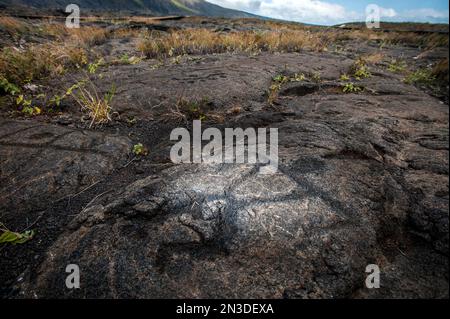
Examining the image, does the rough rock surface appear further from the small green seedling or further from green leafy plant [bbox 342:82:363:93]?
green leafy plant [bbox 342:82:363:93]

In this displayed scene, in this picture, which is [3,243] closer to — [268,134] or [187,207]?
[187,207]

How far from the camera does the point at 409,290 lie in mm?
1446

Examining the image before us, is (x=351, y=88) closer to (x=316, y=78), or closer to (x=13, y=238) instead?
(x=316, y=78)

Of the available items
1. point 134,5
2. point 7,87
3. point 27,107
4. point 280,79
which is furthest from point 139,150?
point 134,5

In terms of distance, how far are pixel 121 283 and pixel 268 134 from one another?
73.4 inches

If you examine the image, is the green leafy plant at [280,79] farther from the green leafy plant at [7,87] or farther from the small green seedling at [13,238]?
the small green seedling at [13,238]

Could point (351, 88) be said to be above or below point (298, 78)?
below

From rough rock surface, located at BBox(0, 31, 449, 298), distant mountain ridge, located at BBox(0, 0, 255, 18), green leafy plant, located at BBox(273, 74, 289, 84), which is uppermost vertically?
distant mountain ridge, located at BBox(0, 0, 255, 18)

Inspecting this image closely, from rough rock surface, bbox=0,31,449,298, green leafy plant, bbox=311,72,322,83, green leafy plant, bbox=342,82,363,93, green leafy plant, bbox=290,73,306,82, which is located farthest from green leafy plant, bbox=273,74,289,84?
rough rock surface, bbox=0,31,449,298

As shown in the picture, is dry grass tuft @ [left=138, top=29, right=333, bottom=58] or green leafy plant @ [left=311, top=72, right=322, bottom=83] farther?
dry grass tuft @ [left=138, top=29, right=333, bottom=58]

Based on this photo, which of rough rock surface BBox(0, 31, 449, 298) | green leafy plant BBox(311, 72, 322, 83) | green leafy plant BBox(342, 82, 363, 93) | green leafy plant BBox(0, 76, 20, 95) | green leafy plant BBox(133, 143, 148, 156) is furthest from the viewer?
green leafy plant BBox(311, 72, 322, 83)

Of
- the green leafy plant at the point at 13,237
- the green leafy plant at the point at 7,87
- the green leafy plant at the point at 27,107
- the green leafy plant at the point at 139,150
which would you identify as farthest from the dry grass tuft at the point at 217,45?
the green leafy plant at the point at 13,237

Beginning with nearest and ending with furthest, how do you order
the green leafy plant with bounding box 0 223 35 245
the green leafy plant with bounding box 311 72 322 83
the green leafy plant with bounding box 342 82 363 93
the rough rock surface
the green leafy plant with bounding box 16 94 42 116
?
1. the rough rock surface
2. the green leafy plant with bounding box 0 223 35 245
3. the green leafy plant with bounding box 16 94 42 116
4. the green leafy plant with bounding box 342 82 363 93
5. the green leafy plant with bounding box 311 72 322 83
